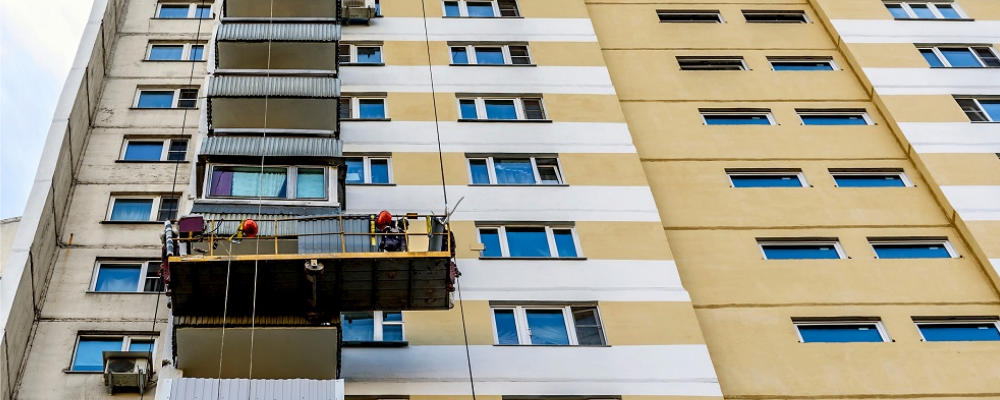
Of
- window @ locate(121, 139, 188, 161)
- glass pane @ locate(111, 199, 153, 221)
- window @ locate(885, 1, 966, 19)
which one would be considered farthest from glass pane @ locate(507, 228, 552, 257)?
window @ locate(885, 1, 966, 19)

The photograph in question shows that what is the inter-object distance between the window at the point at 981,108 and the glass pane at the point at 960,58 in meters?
1.64

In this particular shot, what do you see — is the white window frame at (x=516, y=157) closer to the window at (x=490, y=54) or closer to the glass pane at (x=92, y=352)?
the window at (x=490, y=54)

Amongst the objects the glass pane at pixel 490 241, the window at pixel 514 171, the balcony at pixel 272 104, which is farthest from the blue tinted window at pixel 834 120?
the balcony at pixel 272 104

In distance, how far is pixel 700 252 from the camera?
21219 millimetres

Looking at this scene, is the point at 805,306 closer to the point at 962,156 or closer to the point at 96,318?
the point at 962,156

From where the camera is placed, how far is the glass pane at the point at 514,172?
22.2 m

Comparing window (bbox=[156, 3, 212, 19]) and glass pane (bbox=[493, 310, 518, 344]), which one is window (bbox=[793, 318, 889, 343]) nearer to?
glass pane (bbox=[493, 310, 518, 344])

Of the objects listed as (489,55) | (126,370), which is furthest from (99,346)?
(489,55)

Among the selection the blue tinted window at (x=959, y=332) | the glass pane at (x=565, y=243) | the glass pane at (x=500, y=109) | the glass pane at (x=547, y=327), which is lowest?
the blue tinted window at (x=959, y=332)

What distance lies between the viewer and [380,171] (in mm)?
22125

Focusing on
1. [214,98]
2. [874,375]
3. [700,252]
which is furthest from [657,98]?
[214,98]

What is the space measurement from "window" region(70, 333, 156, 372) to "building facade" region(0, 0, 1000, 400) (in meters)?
0.06

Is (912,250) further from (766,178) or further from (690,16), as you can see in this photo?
(690,16)

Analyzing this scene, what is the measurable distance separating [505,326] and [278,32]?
1023cm
